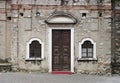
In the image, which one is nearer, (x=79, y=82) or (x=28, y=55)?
(x=79, y=82)

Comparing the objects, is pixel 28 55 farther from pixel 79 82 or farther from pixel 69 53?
pixel 79 82

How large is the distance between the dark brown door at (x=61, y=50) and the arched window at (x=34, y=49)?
0.71 meters

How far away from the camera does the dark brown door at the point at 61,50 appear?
21.4 m

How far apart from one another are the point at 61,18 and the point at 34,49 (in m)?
2.24

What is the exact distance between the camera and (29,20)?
843 inches

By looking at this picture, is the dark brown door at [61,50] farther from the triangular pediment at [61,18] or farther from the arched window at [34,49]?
the arched window at [34,49]

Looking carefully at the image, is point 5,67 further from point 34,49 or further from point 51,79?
point 51,79

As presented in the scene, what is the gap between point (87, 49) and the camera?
21547mm

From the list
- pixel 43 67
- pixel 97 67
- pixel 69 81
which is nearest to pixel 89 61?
pixel 97 67

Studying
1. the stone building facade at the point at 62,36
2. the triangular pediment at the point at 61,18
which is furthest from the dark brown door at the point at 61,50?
the triangular pediment at the point at 61,18

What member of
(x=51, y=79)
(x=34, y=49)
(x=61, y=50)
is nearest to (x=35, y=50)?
(x=34, y=49)

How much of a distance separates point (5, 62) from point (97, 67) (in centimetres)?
515

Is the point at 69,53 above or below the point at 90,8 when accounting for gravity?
below

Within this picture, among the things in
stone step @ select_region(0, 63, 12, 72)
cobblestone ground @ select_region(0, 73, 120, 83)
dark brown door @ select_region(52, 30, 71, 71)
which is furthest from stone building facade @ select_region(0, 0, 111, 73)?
cobblestone ground @ select_region(0, 73, 120, 83)
